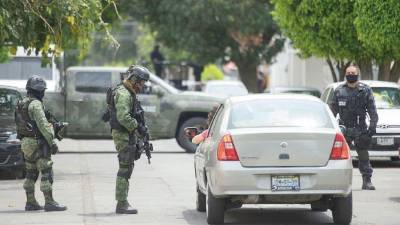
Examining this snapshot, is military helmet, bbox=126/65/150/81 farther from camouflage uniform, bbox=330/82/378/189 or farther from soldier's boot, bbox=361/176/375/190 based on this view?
soldier's boot, bbox=361/176/375/190

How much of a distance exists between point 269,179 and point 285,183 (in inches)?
6.6

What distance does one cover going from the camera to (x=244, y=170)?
12.3m

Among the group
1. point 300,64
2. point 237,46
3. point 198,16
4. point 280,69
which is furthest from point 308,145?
point 280,69

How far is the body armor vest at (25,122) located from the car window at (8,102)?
5.73 meters

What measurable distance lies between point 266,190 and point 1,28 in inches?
296

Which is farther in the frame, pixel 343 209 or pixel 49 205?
pixel 49 205

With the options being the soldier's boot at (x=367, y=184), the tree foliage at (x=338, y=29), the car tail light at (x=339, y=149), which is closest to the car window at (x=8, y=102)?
the soldier's boot at (x=367, y=184)

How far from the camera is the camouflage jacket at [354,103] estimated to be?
16.9 m

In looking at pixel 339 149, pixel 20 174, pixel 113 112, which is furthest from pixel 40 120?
pixel 20 174

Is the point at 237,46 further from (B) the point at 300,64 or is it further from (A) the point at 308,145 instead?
(A) the point at 308,145

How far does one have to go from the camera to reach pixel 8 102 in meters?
20.4

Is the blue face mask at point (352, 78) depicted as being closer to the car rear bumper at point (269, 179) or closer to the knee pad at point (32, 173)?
the car rear bumper at point (269, 179)

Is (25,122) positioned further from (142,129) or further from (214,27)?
(214,27)

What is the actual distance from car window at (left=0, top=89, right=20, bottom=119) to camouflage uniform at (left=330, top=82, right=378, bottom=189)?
19.4ft
